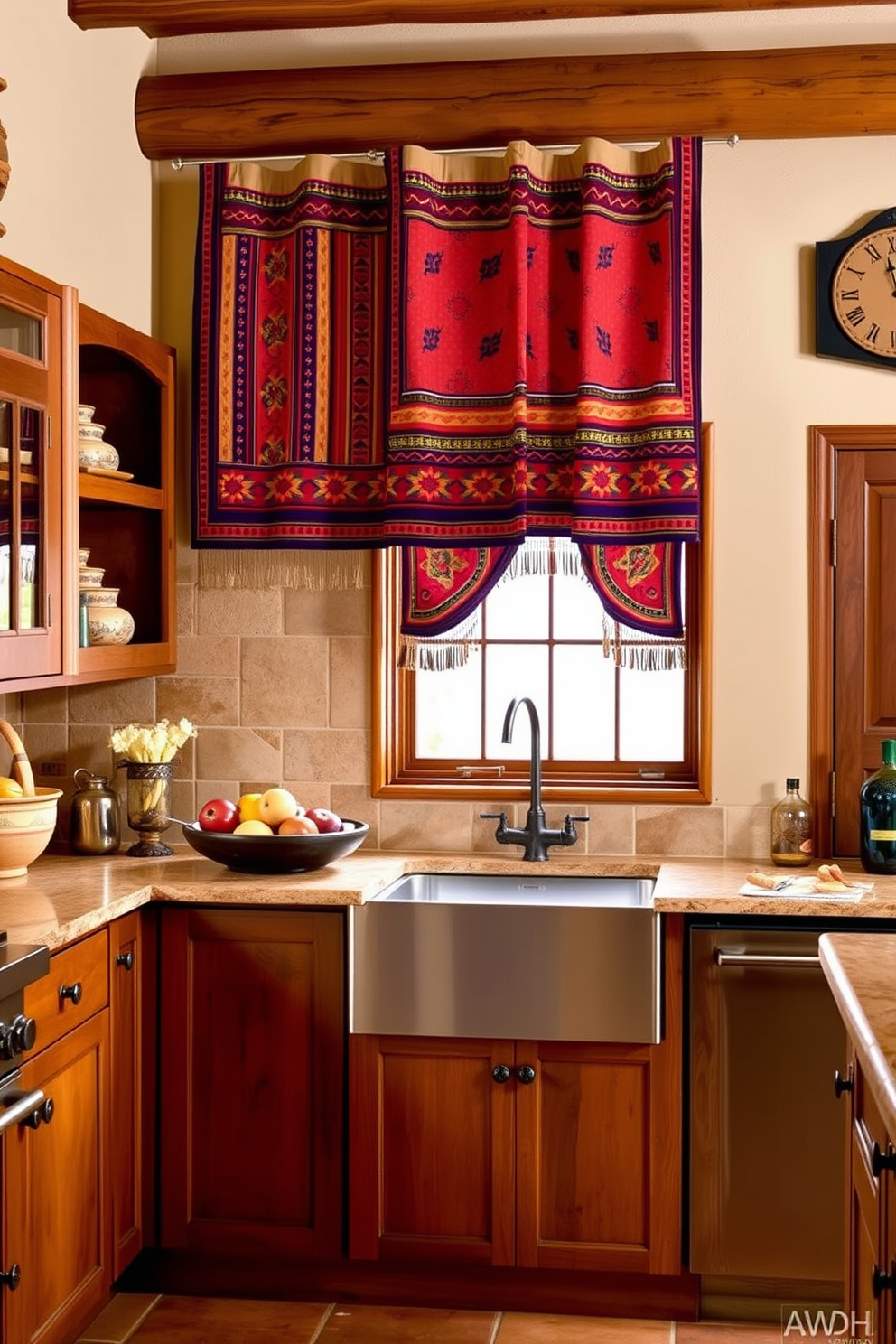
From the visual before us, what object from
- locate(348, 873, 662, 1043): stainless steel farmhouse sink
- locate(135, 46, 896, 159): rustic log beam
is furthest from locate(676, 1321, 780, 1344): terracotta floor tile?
locate(135, 46, 896, 159): rustic log beam

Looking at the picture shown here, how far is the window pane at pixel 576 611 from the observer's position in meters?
3.95

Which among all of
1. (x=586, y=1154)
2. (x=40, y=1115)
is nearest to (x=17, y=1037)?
(x=40, y=1115)

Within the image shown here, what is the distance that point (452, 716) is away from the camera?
4020 millimetres

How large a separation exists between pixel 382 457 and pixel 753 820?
134cm

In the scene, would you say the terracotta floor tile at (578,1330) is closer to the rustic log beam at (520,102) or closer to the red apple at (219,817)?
the red apple at (219,817)

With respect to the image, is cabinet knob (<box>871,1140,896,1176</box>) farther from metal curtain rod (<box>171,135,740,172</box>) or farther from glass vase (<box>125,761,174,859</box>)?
metal curtain rod (<box>171,135,740,172</box>)

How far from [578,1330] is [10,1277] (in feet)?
4.28

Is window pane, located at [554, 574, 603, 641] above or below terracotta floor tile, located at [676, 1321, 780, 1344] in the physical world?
above

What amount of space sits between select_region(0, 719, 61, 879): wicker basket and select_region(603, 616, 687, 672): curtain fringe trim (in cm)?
144

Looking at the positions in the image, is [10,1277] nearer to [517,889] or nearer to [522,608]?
[517,889]

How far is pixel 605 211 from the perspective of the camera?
3648 mm

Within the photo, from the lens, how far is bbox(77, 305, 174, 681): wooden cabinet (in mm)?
3766

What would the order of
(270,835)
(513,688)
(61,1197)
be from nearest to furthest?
1. (61,1197)
2. (270,835)
3. (513,688)

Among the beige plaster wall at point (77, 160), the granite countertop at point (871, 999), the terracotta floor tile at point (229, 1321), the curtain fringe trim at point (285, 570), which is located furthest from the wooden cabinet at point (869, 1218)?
the beige plaster wall at point (77, 160)
